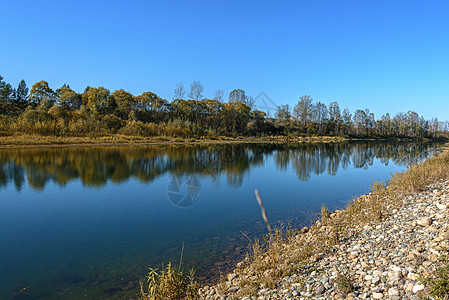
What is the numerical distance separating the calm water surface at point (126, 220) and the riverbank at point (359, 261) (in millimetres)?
1494

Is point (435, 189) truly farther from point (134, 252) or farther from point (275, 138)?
point (275, 138)

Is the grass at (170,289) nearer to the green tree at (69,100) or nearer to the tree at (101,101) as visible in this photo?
the tree at (101,101)

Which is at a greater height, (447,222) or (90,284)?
(447,222)

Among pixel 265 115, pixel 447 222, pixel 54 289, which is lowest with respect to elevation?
pixel 54 289

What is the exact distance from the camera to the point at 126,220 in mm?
10352

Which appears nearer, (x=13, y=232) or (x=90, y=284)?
(x=90, y=284)

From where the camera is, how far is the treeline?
174 ft

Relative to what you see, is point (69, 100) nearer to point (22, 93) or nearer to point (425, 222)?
point (22, 93)

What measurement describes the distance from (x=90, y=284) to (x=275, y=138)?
277 feet

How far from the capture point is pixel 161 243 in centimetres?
817

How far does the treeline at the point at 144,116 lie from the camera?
5306cm

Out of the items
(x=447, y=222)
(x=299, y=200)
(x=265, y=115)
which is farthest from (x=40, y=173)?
(x=265, y=115)

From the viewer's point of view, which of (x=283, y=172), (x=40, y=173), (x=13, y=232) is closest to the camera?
(x=13, y=232)

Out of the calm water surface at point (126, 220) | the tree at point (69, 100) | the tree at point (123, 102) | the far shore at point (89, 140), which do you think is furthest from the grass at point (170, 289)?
the tree at point (69, 100)
